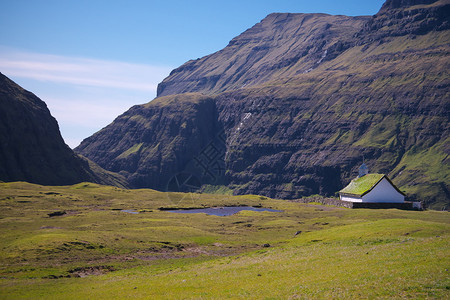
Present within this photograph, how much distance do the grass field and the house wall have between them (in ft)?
56.8

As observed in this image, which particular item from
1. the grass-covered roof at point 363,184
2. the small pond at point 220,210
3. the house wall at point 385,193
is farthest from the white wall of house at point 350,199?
the small pond at point 220,210

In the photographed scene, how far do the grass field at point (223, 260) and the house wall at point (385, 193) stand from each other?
17299mm

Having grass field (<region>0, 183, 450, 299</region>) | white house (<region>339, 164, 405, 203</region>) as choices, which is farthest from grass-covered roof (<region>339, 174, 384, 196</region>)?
grass field (<region>0, 183, 450, 299</region>)

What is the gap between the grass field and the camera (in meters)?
31.8

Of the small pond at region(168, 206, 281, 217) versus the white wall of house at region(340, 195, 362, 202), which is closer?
the white wall of house at region(340, 195, 362, 202)

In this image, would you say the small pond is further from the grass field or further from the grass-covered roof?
the grass field

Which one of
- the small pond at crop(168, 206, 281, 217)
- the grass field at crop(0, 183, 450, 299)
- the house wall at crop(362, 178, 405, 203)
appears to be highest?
the house wall at crop(362, 178, 405, 203)

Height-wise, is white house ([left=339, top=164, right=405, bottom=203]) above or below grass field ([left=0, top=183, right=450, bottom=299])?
above

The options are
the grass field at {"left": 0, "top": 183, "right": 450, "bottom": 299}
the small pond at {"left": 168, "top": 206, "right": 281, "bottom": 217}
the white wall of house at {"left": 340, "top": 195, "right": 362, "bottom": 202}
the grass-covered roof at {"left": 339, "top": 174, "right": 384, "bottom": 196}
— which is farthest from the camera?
the small pond at {"left": 168, "top": 206, "right": 281, "bottom": 217}

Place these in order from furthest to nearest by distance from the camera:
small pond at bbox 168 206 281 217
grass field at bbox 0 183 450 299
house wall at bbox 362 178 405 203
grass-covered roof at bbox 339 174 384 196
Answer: small pond at bbox 168 206 281 217, grass-covered roof at bbox 339 174 384 196, house wall at bbox 362 178 405 203, grass field at bbox 0 183 450 299

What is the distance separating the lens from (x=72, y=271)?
5306cm

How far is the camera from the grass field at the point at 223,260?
104 ft

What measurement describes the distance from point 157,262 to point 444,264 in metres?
38.9

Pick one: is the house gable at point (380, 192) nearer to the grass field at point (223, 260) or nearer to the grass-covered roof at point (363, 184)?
the grass-covered roof at point (363, 184)
